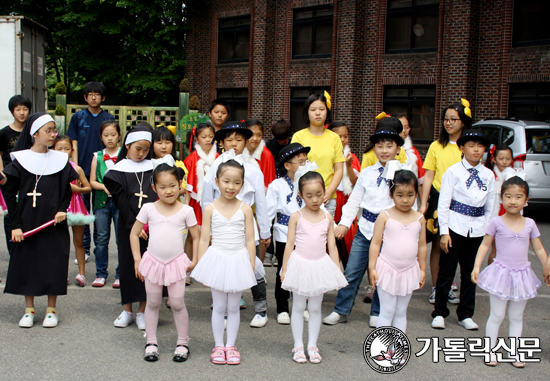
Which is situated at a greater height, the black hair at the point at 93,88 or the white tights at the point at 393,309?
the black hair at the point at 93,88

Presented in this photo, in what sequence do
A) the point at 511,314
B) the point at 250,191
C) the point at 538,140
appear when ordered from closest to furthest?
1. the point at 511,314
2. the point at 250,191
3. the point at 538,140

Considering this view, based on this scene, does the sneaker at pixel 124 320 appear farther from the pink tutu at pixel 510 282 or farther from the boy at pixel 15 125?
the pink tutu at pixel 510 282

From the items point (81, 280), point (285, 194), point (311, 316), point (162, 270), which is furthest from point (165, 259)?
point (81, 280)

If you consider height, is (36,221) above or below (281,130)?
below

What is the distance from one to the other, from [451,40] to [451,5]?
45.8 inches

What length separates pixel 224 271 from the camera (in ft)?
13.7

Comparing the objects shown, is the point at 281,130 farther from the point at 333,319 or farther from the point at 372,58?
the point at 372,58

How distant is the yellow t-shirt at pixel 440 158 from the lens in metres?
5.76

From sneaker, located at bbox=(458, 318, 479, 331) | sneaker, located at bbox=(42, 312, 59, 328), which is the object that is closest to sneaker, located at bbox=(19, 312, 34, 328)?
sneaker, located at bbox=(42, 312, 59, 328)

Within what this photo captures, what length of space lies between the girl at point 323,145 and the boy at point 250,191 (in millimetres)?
696

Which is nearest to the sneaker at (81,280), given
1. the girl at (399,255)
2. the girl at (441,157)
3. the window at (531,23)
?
the girl at (399,255)

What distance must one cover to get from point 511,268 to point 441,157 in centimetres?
178

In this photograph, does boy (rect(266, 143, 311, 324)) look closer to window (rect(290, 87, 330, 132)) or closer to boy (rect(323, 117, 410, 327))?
boy (rect(323, 117, 410, 327))

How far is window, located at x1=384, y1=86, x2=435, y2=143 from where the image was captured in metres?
18.9
